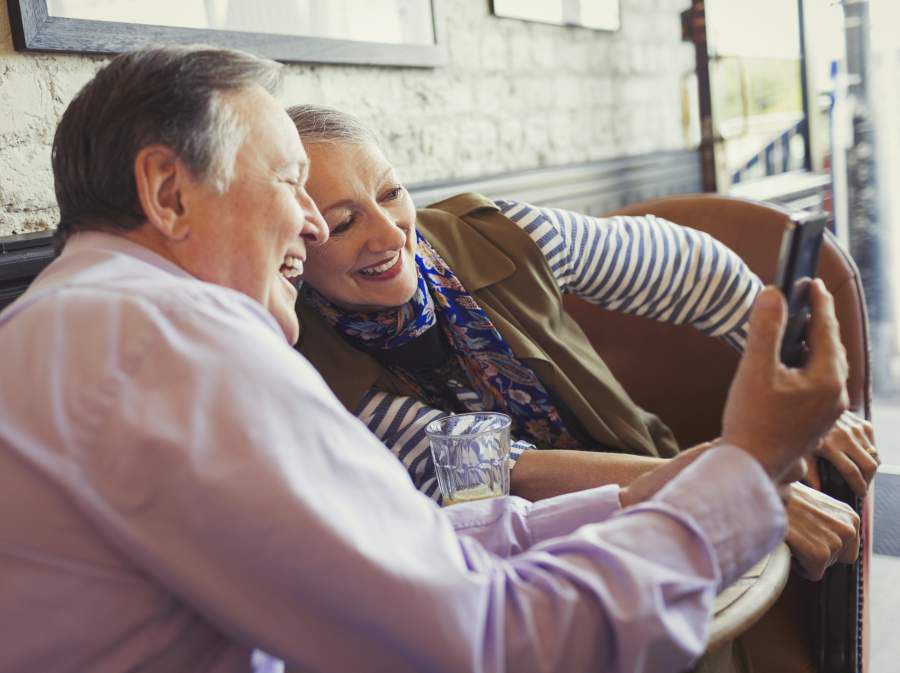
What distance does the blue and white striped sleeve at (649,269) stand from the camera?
66.2 inches

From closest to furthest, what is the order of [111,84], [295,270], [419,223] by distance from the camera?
[111,84] < [295,270] < [419,223]

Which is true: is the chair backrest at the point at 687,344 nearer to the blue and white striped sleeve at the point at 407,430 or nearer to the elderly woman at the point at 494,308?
the elderly woman at the point at 494,308

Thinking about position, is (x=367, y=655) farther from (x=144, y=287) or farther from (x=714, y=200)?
(x=714, y=200)

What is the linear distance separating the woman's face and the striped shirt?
1.08 ft

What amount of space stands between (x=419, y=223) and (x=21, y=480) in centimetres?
108

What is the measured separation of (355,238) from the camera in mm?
1416

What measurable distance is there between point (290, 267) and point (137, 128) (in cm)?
26

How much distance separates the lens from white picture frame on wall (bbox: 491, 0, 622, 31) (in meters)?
2.63

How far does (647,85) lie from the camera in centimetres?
340

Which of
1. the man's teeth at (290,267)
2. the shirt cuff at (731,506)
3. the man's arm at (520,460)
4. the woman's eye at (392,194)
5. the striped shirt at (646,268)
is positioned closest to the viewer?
the shirt cuff at (731,506)

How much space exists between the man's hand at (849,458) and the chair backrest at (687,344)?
49cm

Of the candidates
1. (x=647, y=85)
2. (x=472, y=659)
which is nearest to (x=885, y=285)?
(x=647, y=85)

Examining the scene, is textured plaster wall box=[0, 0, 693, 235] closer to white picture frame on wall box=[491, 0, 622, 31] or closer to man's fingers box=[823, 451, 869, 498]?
white picture frame on wall box=[491, 0, 622, 31]

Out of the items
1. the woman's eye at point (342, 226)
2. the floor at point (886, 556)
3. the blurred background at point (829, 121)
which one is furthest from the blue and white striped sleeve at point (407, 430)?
the blurred background at point (829, 121)
